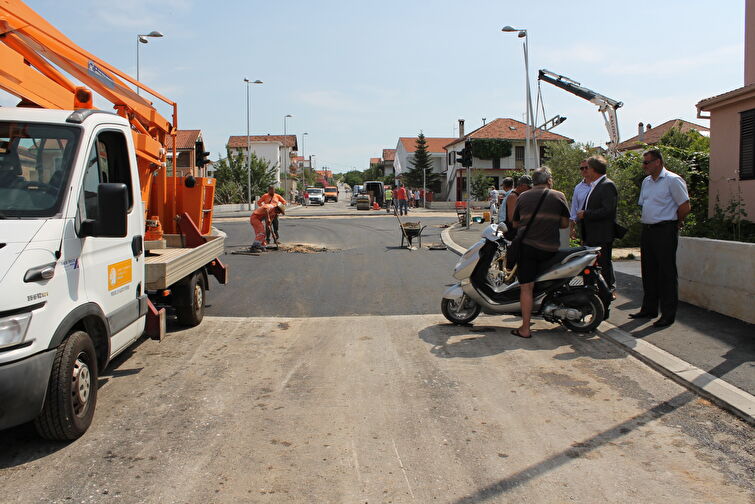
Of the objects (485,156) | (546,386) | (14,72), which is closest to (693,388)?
(546,386)

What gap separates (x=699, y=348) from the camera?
19.9 feet

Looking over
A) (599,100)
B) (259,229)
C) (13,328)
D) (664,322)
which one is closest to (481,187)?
(599,100)

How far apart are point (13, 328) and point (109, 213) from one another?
1023mm

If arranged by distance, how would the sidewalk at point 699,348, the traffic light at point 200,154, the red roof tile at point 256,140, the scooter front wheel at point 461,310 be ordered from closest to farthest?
the sidewalk at point 699,348
the scooter front wheel at point 461,310
the traffic light at point 200,154
the red roof tile at point 256,140

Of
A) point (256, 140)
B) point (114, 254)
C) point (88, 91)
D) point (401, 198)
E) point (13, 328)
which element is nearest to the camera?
point (13, 328)

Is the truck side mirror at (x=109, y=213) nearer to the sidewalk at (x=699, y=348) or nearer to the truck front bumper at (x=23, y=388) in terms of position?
the truck front bumper at (x=23, y=388)

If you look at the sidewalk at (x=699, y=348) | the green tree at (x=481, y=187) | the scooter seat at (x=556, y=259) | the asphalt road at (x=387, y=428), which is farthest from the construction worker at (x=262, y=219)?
the green tree at (x=481, y=187)

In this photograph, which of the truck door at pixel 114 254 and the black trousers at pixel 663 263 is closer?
the truck door at pixel 114 254

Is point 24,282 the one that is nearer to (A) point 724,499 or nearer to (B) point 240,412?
(B) point 240,412

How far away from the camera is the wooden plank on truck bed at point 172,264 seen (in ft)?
19.3

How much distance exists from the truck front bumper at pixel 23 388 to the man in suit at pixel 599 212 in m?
5.88

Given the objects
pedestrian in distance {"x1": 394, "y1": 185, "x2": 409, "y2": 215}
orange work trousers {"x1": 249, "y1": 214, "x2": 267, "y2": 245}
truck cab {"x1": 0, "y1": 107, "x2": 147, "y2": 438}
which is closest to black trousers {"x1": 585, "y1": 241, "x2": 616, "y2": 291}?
truck cab {"x1": 0, "y1": 107, "x2": 147, "y2": 438}

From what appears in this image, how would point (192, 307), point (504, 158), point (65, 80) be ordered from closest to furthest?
point (65, 80)
point (192, 307)
point (504, 158)

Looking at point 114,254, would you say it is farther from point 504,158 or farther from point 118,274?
point 504,158
